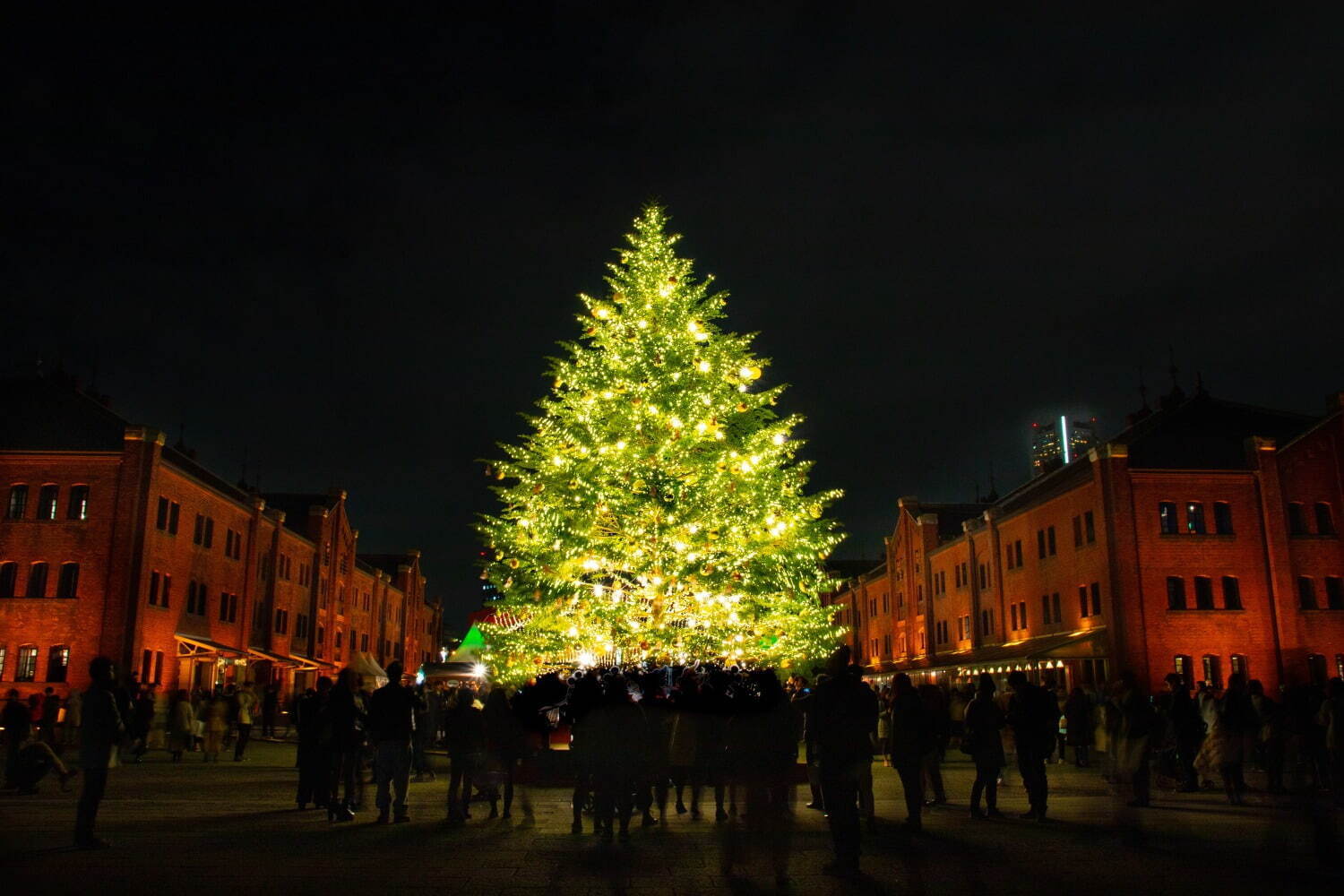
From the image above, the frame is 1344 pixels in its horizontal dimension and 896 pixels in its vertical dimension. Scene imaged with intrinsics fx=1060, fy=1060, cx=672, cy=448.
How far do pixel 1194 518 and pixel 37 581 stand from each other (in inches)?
1540

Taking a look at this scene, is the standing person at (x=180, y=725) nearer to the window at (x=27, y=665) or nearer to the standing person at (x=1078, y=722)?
the window at (x=27, y=665)

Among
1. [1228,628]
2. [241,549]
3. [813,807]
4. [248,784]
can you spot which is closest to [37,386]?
[241,549]

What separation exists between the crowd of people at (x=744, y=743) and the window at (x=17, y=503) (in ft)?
64.6

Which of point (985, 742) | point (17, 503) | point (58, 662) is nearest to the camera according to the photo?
point (985, 742)

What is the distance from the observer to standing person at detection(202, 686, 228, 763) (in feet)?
80.6

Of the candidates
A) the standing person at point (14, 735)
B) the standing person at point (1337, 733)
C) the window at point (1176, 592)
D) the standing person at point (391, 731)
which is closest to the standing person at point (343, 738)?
the standing person at point (391, 731)

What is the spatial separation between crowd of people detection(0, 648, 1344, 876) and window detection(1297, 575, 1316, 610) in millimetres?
20532

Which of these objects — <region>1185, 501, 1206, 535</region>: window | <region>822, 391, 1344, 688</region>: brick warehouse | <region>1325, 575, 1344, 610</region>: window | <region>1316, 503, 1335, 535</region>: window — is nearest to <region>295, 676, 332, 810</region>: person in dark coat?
<region>822, 391, 1344, 688</region>: brick warehouse

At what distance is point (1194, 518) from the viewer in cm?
3659

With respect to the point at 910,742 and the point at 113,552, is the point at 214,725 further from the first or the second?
the point at 910,742

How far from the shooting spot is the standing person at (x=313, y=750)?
43.6 ft

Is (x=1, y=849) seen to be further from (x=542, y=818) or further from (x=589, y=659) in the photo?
(x=589, y=659)

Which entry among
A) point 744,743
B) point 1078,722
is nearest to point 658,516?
point 744,743

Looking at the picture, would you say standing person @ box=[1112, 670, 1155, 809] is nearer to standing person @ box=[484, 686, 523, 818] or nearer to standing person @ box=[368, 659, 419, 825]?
standing person @ box=[484, 686, 523, 818]
